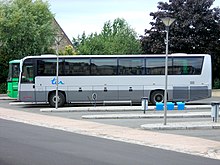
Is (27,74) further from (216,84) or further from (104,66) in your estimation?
(216,84)

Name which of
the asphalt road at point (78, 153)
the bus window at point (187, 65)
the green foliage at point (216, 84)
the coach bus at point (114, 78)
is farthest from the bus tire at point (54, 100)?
the green foliage at point (216, 84)

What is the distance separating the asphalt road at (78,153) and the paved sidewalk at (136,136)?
70 cm

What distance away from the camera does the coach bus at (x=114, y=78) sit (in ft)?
95.1

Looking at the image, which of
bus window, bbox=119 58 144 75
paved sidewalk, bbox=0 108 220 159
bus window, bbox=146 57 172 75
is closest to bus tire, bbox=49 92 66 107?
bus window, bbox=119 58 144 75

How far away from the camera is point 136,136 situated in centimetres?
1511

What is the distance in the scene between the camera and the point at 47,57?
2941cm

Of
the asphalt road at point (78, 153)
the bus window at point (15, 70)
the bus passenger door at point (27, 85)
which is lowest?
the asphalt road at point (78, 153)

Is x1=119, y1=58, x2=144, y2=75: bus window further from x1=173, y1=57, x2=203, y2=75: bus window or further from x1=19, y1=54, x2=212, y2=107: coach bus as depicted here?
x1=173, y1=57, x2=203, y2=75: bus window

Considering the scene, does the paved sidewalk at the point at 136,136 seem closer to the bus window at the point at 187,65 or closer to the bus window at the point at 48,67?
the bus window at the point at 48,67

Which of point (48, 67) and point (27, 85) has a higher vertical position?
point (48, 67)

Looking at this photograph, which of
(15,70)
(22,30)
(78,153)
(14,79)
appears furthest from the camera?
(22,30)

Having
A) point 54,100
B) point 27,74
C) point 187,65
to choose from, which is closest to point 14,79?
point 27,74

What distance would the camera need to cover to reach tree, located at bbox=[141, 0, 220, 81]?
46588 mm

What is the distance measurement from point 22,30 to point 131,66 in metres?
19.6
